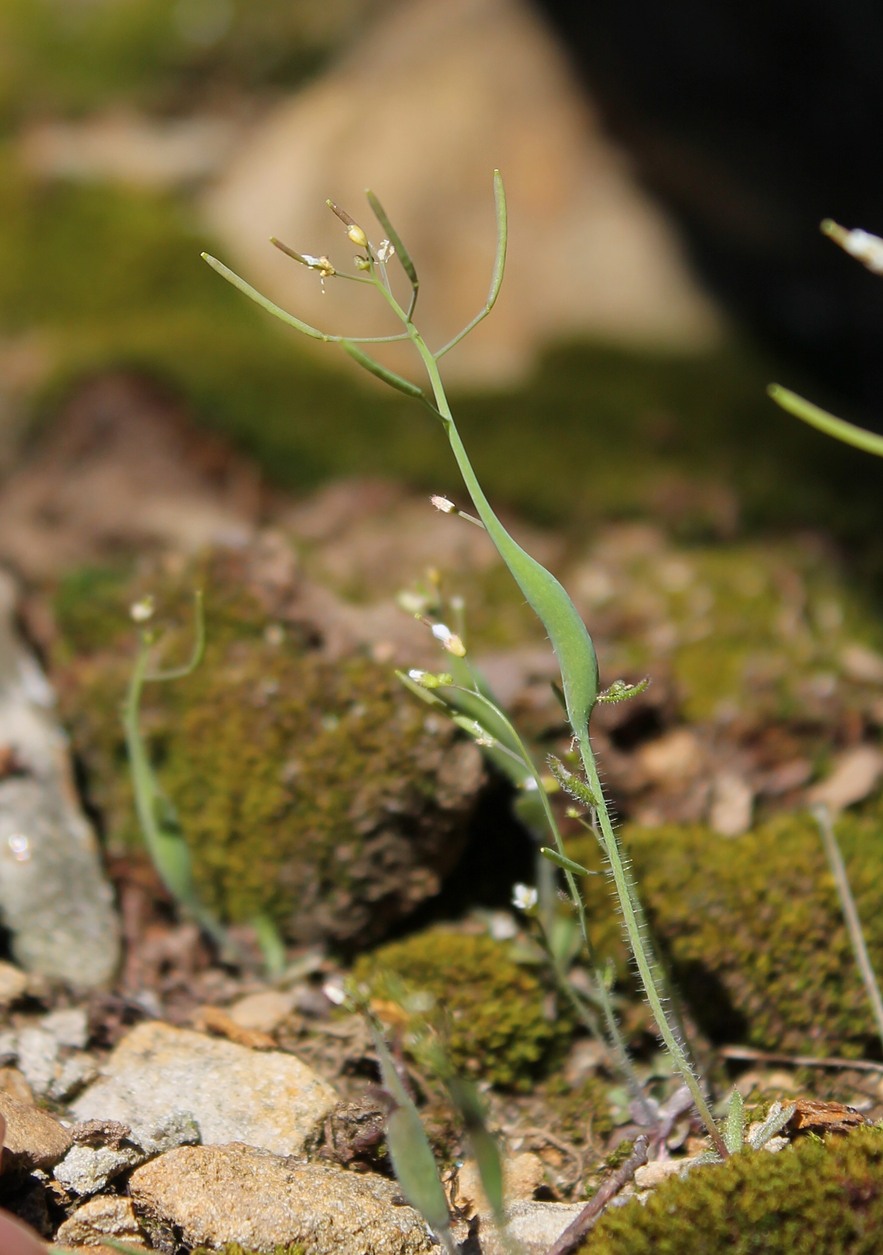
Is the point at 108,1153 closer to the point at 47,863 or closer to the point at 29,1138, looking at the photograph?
the point at 29,1138

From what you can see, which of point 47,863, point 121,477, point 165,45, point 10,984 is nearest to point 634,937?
point 10,984

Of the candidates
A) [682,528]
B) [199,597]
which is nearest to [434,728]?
[199,597]

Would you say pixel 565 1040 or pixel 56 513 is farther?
pixel 56 513

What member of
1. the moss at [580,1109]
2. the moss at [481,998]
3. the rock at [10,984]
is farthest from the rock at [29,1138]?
the moss at [580,1109]

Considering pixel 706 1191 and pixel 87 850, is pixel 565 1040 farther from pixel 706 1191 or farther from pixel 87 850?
pixel 87 850

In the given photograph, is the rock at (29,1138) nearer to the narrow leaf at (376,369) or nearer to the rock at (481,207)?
the narrow leaf at (376,369)
